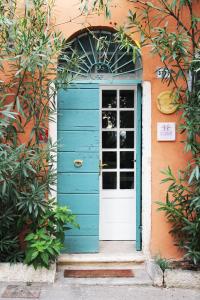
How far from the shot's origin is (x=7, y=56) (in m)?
5.61

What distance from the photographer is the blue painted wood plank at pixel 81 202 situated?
625cm

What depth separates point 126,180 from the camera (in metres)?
6.66

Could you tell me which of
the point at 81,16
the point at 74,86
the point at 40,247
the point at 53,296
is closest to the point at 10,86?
the point at 74,86

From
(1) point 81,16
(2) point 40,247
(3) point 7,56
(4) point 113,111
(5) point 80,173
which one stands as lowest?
(2) point 40,247

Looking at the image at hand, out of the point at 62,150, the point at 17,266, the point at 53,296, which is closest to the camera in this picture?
the point at 53,296

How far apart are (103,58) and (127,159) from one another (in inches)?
60.9

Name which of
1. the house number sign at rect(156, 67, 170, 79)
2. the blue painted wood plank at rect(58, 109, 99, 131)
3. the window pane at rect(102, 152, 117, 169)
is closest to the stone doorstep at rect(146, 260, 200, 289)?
the window pane at rect(102, 152, 117, 169)

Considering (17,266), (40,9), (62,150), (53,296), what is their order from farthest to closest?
(62,150) < (40,9) < (17,266) < (53,296)

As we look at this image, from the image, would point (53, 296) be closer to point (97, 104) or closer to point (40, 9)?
point (97, 104)

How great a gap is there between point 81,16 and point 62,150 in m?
1.89

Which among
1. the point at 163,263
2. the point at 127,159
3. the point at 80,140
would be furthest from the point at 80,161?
the point at 163,263

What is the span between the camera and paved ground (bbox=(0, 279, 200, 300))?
509cm

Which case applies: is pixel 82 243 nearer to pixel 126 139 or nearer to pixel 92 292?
pixel 92 292

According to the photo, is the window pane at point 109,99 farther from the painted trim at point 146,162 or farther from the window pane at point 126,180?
the window pane at point 126,180
